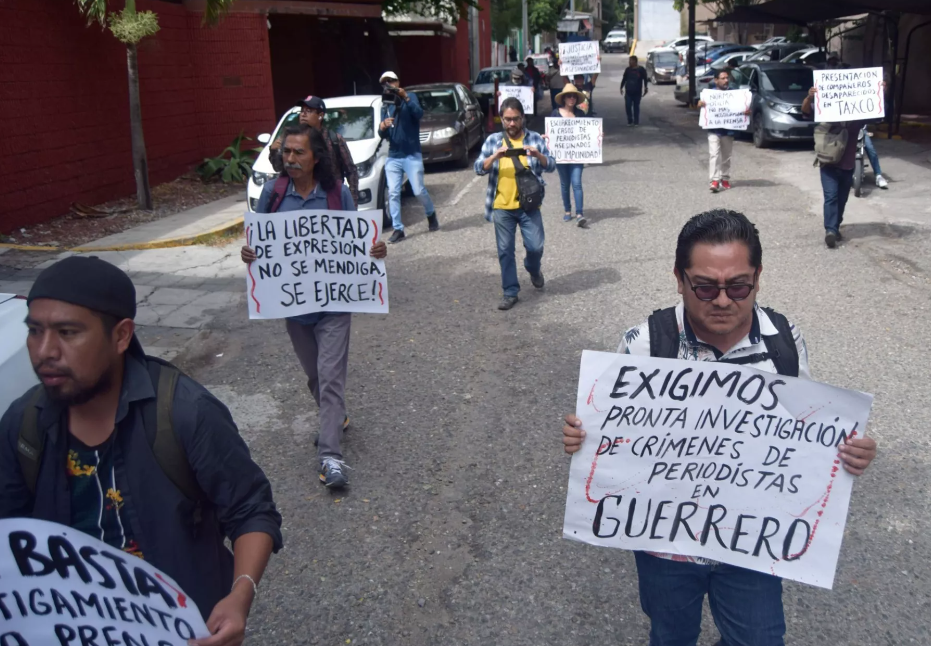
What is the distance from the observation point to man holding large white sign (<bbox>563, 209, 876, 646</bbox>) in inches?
96.1

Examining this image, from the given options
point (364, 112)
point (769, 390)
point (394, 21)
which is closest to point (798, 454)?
point (769, 390)

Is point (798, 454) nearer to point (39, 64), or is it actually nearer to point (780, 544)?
point (780, 544)

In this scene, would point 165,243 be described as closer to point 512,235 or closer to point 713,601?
point 512,235

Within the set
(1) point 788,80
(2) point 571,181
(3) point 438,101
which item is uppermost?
(1) point 788,80

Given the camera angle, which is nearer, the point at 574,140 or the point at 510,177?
the point at 510,177

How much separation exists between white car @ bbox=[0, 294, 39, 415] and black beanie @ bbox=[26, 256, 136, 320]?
1352 mm

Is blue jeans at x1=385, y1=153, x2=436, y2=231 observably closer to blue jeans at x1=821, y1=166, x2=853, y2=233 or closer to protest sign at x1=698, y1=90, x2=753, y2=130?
blue jeans at x1=821, y1=166, x2=853, y2=233

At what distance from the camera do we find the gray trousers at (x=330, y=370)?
4.82 meters

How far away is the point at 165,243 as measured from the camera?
1086 centimetres

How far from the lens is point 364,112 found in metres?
13.0

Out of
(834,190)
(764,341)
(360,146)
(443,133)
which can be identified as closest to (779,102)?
(443,133)

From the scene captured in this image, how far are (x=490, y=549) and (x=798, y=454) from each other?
6.55 ft

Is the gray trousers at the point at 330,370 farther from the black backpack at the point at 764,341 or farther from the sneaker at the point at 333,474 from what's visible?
the black backpack at the point at 764,341

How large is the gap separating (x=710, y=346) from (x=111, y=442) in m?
1.62
